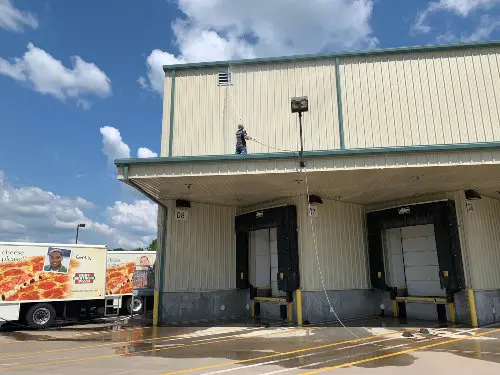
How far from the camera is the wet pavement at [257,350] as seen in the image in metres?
8.75

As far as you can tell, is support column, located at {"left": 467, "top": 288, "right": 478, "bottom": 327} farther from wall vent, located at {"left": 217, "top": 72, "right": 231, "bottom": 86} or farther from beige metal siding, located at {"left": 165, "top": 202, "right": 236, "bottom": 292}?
wall vent, located at {"left": 217, "top": 72, "right": 231, "bottom": 86}

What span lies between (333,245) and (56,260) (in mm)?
12107

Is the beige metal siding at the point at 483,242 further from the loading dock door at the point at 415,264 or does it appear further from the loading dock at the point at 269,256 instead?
the loading dock at the point at 269,256

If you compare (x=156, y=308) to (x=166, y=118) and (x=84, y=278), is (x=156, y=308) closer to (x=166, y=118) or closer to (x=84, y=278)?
(x=84, y=278)

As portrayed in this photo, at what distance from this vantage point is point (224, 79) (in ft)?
→ 58.0

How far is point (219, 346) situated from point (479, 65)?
14667mm

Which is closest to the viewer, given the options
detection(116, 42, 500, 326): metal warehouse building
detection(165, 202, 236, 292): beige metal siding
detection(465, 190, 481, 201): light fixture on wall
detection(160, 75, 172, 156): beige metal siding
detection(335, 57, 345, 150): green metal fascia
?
detection(116, 42, 500, 326): metal warehouse building

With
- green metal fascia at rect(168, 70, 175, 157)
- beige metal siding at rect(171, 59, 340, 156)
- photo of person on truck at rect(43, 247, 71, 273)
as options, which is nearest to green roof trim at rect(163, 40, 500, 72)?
beige metal siding at rect(171, 59, 340, 156)

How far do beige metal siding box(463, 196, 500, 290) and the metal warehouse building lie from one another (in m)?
0.07

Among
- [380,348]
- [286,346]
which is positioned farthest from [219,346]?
[380,348]

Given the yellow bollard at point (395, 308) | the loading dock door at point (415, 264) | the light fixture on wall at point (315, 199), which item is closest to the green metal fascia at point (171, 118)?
the light fixture on wall at point (315, 199)

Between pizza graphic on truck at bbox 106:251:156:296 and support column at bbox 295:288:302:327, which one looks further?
pizza graphic on truck at bbox 106:251:156:296

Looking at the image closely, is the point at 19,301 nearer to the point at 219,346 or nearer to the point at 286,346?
the point at 219,346

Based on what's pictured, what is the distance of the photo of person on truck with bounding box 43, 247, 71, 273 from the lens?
1717 cm
